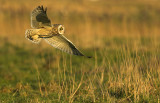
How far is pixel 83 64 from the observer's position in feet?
44.1

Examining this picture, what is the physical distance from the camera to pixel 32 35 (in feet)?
20.7

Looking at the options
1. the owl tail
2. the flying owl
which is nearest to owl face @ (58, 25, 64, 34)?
the flying owl

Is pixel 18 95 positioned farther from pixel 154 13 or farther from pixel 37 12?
pixel 154 13

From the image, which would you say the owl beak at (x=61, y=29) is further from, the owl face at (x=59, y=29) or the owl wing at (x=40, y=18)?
the owl wing at (x=40, y=18)

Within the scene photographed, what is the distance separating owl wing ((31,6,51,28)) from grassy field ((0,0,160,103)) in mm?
347

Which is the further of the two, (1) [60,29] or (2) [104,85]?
(2) [104,85]

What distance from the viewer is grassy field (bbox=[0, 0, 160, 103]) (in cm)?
694

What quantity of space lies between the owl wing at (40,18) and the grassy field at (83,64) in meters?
0.35

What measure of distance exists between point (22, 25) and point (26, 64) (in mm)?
17322

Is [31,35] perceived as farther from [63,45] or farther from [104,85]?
[104,85]

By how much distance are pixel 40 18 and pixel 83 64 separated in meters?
7.12

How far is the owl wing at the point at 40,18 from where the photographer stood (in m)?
6.41

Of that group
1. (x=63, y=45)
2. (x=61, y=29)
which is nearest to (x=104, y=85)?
(x=63, y=45)

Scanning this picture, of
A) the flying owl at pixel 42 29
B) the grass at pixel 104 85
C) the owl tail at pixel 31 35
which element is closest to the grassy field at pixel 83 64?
the grass at pixel 104 85
